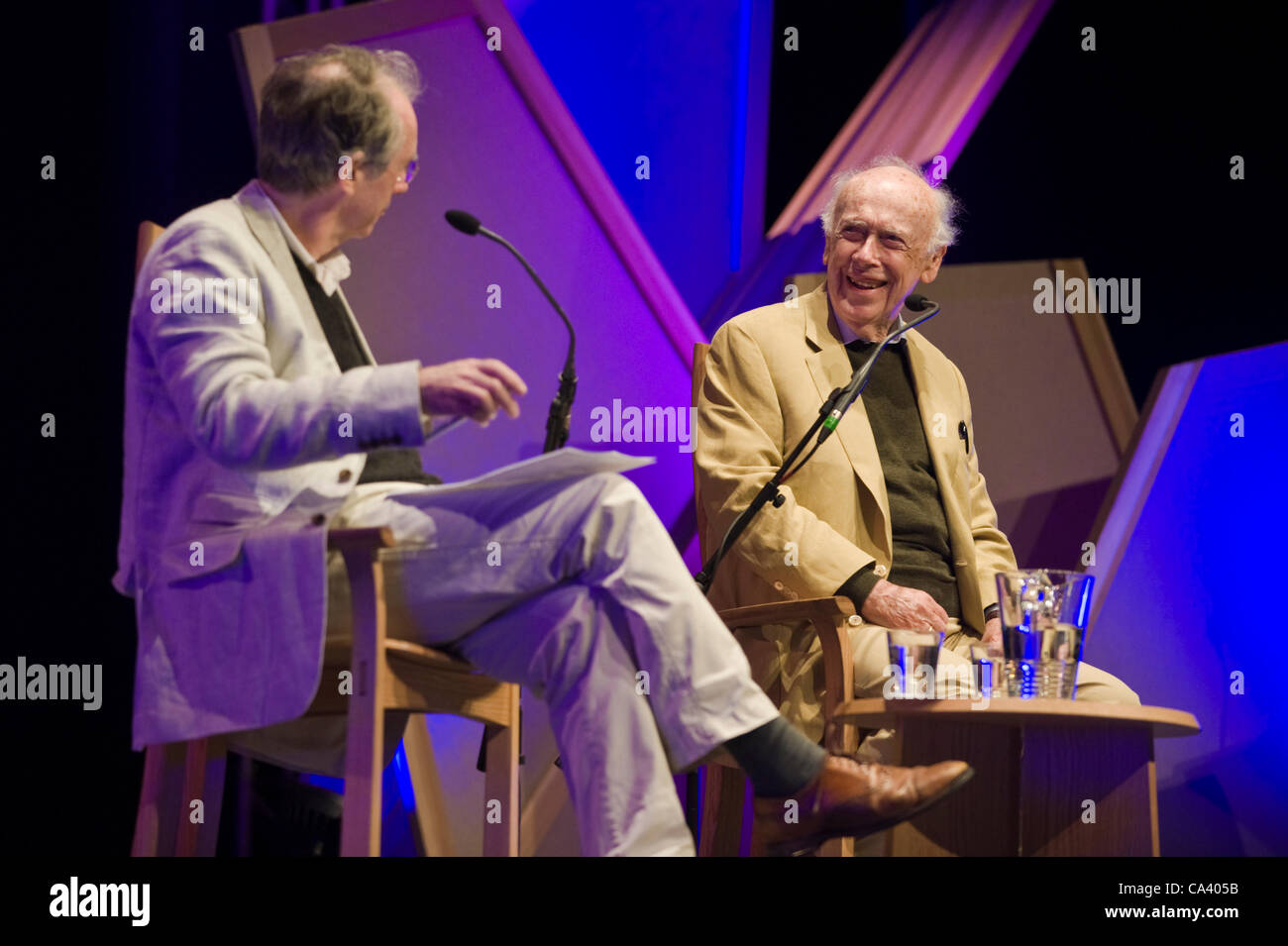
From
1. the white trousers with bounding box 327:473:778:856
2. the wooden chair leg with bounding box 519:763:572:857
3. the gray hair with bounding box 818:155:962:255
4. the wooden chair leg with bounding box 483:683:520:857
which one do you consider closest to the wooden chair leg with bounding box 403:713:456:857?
the wooden chair leg with bounding box 519:763:572:857

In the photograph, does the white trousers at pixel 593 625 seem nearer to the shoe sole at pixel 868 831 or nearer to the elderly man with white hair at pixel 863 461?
the shoe sole at pixel 868 831

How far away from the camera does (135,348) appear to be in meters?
1.96

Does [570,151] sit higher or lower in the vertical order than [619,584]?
higher

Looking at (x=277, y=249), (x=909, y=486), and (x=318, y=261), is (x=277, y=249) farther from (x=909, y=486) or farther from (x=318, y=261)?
(x=909, y=486)

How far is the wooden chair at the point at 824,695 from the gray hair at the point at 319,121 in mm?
1044

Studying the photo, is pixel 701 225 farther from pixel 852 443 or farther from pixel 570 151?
pixel 852 443

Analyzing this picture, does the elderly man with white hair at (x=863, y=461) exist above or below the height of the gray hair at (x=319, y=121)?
below

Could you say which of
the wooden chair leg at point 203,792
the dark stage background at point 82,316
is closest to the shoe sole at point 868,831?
the wooden chair leg at point 203,792

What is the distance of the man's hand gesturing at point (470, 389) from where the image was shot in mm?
1818

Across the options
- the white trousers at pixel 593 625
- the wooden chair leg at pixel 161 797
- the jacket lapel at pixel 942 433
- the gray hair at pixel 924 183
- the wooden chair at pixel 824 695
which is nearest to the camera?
the white trousers at pixel 593 625

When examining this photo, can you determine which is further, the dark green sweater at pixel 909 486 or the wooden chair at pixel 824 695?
the dark green sweater at pixel 909 486
